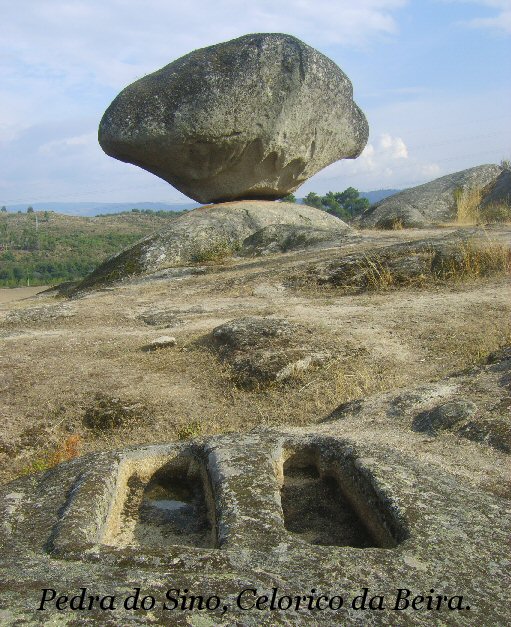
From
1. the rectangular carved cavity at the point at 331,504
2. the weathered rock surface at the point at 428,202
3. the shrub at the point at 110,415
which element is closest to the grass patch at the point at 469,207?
the weathered rock surface at the point at 428,202

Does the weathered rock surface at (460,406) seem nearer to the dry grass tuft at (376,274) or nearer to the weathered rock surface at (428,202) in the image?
the dry grass tuft at (376,274)

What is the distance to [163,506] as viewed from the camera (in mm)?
3053

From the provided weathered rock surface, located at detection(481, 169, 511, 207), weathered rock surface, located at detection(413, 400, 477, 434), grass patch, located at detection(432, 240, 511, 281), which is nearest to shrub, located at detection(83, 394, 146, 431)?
weathered rock surface, located at detection(413, 400, 477, 434)

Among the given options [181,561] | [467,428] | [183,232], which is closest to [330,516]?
[181,561]

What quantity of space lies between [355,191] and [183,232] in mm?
32375

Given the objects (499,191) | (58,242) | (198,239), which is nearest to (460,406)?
(198,239)

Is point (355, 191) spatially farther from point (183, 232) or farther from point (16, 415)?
point (16, 415)

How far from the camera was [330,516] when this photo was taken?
293 centimetres

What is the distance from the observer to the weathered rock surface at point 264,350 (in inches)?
249

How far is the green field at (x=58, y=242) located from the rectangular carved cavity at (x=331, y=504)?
39.8 meters

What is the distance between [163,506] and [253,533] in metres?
0.72

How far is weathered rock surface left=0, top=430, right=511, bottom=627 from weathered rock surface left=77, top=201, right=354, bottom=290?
408 inches

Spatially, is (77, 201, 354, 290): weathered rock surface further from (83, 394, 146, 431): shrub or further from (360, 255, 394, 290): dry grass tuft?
(83, 394, 146, 431): shrub

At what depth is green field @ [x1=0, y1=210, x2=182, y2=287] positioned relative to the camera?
51312mm
